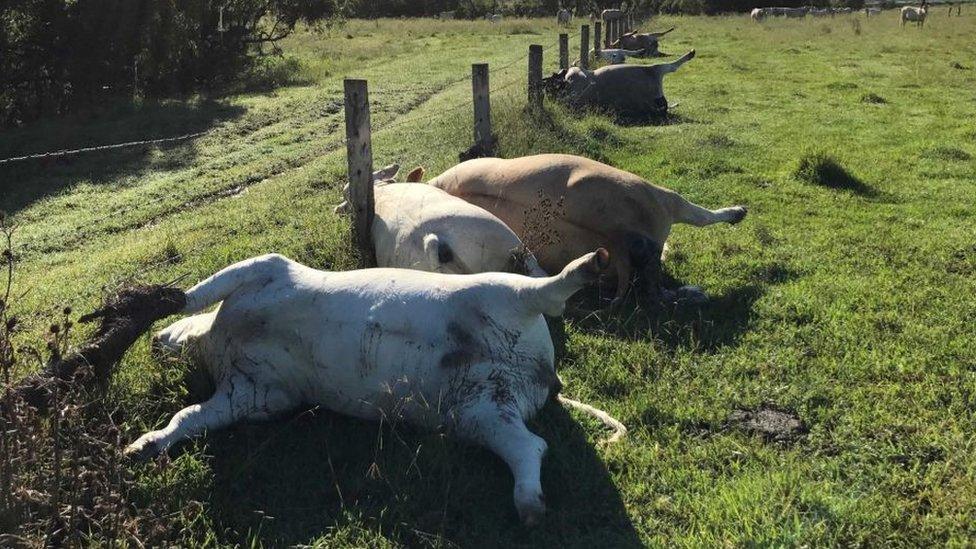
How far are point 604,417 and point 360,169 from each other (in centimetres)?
325

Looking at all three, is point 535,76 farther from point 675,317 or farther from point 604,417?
point 604,417

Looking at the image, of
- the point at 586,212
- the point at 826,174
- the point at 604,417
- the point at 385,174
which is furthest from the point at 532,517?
the point at 826,174

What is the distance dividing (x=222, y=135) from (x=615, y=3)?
42384 millimetres

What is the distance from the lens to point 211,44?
24891 mm

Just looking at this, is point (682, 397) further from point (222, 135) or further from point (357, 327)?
point (222, 135)

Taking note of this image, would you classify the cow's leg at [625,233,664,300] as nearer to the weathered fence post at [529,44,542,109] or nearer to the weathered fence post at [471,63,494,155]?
the weathered fence post at [471,63,494,155]

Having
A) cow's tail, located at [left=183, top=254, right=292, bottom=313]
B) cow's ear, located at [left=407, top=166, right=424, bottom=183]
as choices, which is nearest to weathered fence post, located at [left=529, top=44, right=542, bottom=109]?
cow's ear, located at [left=407, top=166, right=424, bottom=183]

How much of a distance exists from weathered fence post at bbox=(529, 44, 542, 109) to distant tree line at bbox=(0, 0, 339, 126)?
12141 mm

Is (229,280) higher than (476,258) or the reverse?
higher

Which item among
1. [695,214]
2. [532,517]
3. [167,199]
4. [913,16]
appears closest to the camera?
[532,517]

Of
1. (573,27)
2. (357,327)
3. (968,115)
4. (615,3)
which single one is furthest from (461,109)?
(615,3)

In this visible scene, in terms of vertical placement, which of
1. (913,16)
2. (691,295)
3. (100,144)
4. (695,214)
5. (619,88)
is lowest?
(691,295)

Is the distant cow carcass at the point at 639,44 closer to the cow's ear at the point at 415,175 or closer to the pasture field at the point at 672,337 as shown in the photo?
the pasture field at the point at 672,337

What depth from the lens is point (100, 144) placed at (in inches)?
618
